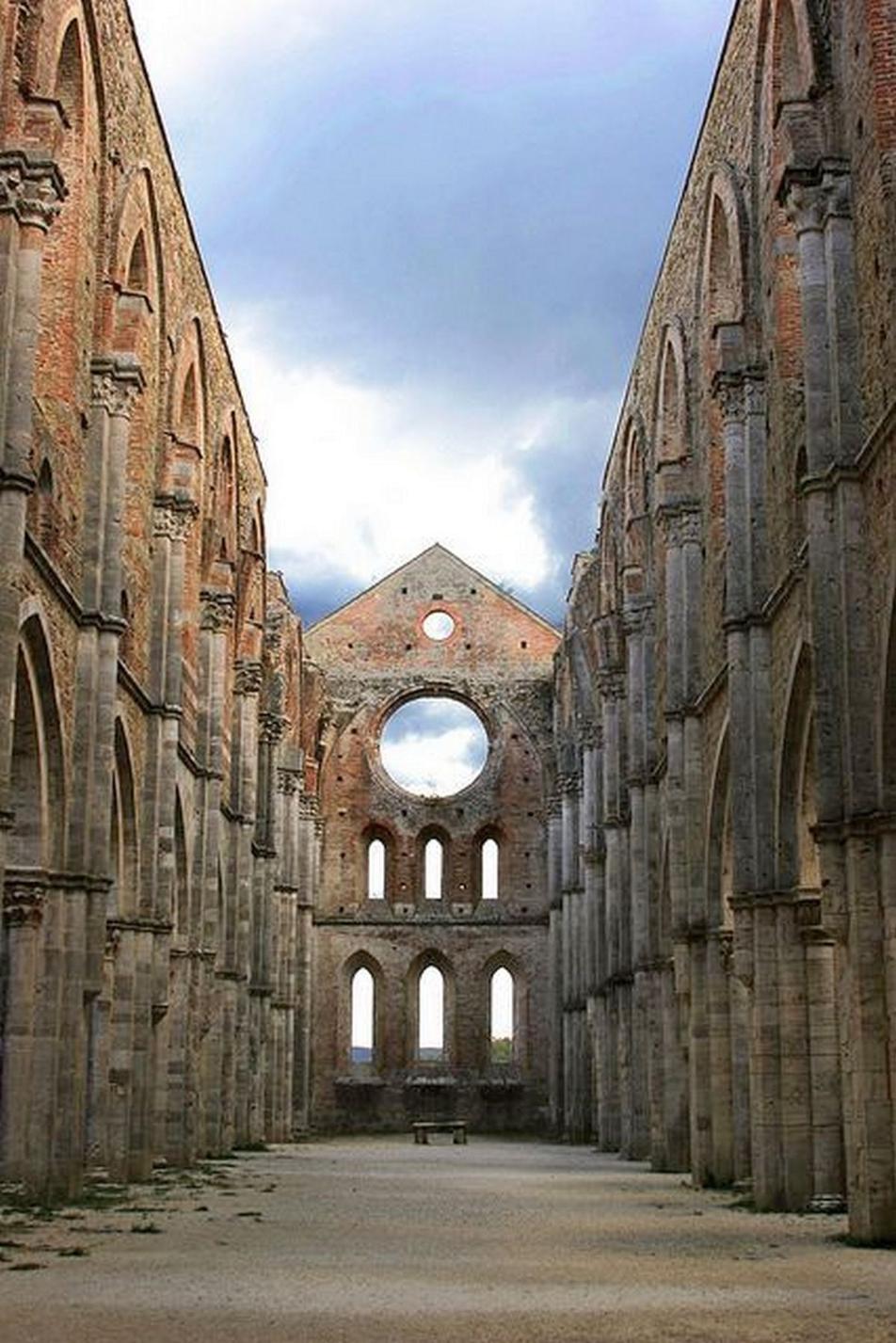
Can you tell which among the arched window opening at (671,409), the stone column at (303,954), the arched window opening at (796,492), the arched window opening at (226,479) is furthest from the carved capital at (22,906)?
the stone column at (303,954)

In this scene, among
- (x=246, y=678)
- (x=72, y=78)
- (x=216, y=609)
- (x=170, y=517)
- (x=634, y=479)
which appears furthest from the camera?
(x=246, y=678)

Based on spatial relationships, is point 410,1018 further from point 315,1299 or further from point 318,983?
point 315,1299

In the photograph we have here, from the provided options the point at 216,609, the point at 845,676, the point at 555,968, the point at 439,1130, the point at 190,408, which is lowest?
the point at 439,1130

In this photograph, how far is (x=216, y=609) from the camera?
3175cm

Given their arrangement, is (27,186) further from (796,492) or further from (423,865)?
(423,865)

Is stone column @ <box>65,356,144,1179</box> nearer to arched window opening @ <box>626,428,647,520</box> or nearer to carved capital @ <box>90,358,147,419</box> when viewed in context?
carved capital @ <box>90,358,147,419</box>

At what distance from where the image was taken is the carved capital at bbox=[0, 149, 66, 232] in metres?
17.3

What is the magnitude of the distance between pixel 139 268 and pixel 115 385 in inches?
154

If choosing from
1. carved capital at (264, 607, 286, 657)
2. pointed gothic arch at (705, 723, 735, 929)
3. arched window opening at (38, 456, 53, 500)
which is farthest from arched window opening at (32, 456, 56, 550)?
carved capital at (264, 607, 286, 657)

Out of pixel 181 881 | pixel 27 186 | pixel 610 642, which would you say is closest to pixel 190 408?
pixel 181 881

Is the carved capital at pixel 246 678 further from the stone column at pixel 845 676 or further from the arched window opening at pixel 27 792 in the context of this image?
the stone column at pixel 845 676

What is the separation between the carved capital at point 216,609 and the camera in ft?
104

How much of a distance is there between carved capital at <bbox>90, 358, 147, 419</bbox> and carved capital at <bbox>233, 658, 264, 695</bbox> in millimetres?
13979

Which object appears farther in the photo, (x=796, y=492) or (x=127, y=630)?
(x=127, y=630)
